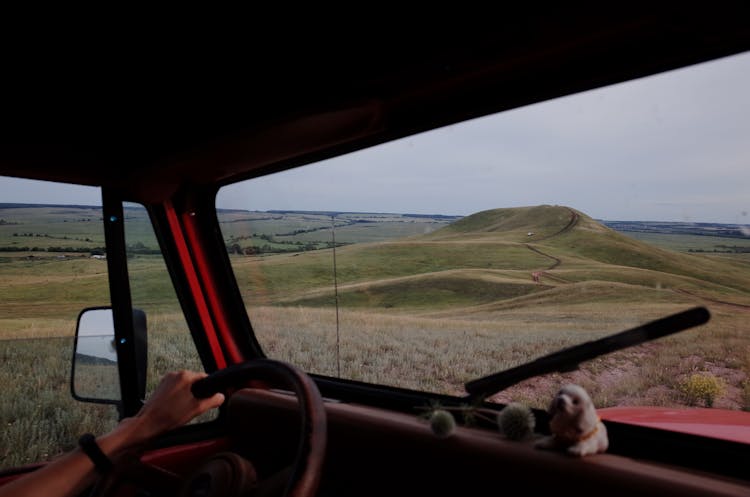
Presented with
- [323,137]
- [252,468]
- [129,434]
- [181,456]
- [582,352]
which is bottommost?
[181,456]

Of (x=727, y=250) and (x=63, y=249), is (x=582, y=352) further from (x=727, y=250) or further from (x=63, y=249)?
(x=63, y=249)

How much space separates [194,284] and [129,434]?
1732mm

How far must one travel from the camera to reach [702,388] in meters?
1.89

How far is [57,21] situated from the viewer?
1918 mm

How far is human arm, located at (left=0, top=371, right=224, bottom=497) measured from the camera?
1572 millimetres

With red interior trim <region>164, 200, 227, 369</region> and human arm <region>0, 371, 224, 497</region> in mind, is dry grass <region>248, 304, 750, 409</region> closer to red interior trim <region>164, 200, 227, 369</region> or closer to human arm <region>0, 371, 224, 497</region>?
red interior trim <region>164, 200, 227, 369</region>

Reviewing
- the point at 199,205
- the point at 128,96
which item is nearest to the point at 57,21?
the point at 128,96

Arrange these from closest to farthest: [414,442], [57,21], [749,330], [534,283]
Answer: [749,330], [57,21], [414,442], [534,283]

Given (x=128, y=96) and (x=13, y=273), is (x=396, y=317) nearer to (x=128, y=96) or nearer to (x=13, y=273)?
(x=128, y=96)

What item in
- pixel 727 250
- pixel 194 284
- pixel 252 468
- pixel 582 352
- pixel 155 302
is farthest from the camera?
pixel 194 284

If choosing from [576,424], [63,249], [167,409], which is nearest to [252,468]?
[167,409]

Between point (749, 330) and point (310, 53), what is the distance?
1867 mm

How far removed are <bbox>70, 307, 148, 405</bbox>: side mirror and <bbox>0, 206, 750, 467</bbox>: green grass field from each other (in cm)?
6

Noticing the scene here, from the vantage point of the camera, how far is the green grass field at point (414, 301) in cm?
196
